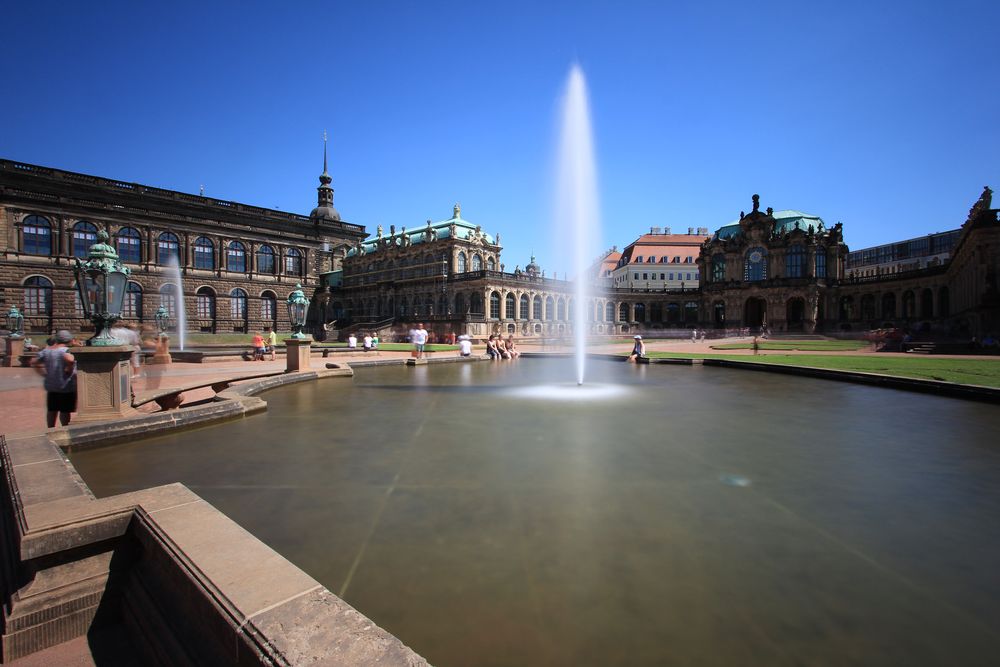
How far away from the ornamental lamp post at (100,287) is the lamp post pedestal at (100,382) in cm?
38

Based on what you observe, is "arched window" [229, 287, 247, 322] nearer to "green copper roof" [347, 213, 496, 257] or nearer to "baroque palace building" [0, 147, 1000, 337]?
"baroque palace building" [0, 147, 1000, 337]

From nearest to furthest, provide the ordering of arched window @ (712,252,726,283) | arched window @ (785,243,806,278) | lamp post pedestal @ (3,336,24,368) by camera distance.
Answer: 1. lamp post pedestal @ (3,336,24,368)
2. arched window @ (785,243,806,278)
3. arched window @ (712,252,726,283)

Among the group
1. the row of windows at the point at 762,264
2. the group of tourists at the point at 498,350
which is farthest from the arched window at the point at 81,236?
the row of windows at the point at 762,264

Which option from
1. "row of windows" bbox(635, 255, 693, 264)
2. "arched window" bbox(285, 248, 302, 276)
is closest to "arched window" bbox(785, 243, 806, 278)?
"row of windows" bbox(635, 255, 693, 264)

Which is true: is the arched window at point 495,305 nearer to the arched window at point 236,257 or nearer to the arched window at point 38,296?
the arched window at point 236,257

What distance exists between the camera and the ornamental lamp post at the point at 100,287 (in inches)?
328

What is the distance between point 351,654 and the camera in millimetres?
1891

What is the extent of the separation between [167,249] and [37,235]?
9754 mm

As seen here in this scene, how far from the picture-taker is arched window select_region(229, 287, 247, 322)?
2087 inches

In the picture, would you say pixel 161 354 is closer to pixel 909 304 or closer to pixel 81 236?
pixel 81 236

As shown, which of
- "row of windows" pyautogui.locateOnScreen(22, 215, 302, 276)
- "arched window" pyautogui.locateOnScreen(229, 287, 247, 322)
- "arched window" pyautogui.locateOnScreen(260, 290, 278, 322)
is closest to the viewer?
"row of windows" pyautogui.locateOnScreen(22, 215, 302, 276)

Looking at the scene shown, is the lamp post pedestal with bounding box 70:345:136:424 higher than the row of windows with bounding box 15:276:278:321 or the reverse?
the reverse

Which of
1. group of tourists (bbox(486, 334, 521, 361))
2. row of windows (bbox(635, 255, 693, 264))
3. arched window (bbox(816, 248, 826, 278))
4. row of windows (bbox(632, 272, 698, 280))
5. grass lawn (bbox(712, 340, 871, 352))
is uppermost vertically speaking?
row of windows (bbox(635, 255, 693, 264))

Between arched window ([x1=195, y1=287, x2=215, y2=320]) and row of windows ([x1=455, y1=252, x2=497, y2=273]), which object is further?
row of windows ([x1=455, y1=252, x2=497, y2=273])
